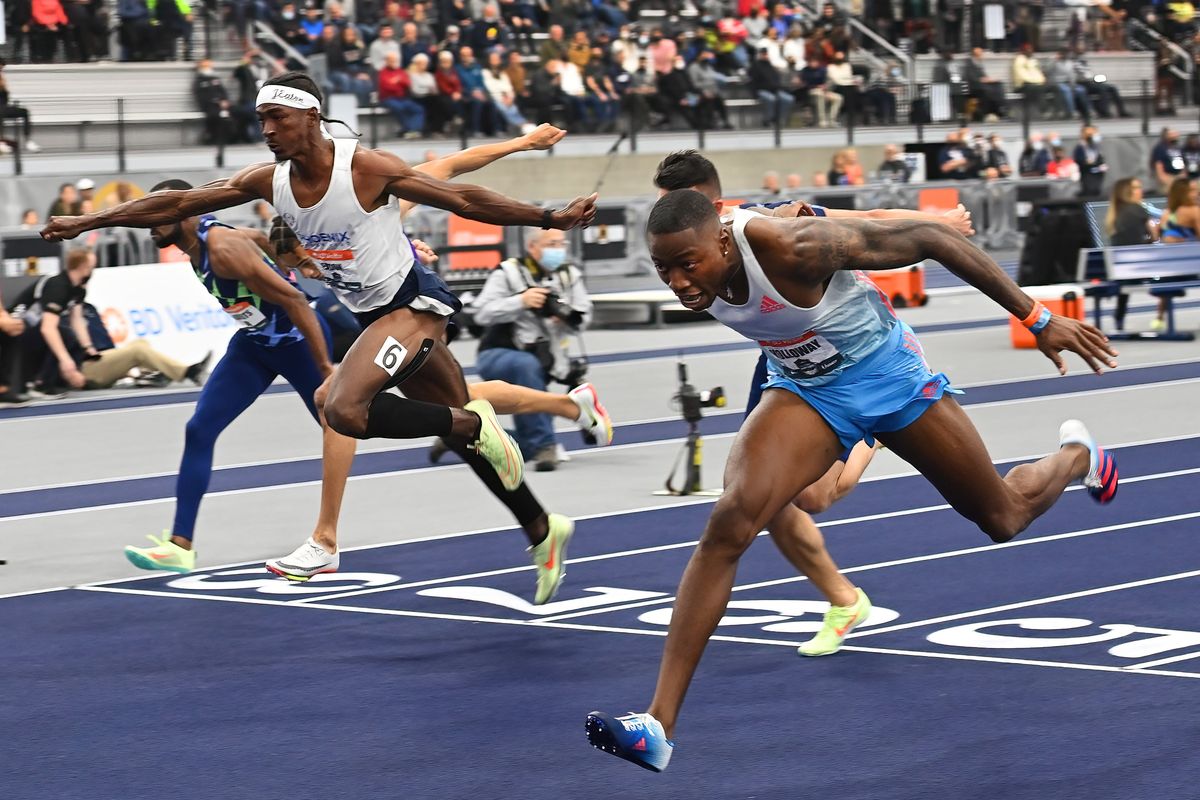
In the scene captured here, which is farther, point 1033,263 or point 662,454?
point 1033,263

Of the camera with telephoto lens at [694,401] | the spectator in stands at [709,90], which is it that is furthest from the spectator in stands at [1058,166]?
the camera with telephoto lens at [694,401]

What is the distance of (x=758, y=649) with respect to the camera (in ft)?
25.1

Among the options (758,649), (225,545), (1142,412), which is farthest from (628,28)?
(758,649)

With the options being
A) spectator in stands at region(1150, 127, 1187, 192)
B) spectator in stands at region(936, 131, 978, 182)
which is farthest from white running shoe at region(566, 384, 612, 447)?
spectator in stands at region(1150, 127, 1187, 192)

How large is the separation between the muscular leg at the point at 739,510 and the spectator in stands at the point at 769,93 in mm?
29872

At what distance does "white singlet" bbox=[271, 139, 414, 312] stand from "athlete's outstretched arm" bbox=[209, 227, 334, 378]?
3.53ft

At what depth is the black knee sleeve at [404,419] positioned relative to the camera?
8016 millimetres

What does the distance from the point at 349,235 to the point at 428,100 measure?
23577mm

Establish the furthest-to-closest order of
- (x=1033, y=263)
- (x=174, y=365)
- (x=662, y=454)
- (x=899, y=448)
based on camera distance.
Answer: (x=1033, y=263)
(x=174, y=365)
(x=662, y=454)
(x=899, y=448)

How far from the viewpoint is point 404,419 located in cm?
805

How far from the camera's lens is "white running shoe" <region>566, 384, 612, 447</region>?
1126 centimetres

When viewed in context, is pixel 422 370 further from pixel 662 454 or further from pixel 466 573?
pixel 662 454

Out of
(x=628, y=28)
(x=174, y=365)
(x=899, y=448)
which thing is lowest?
(x=174, y=365)

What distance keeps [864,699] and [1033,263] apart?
15466 mm
